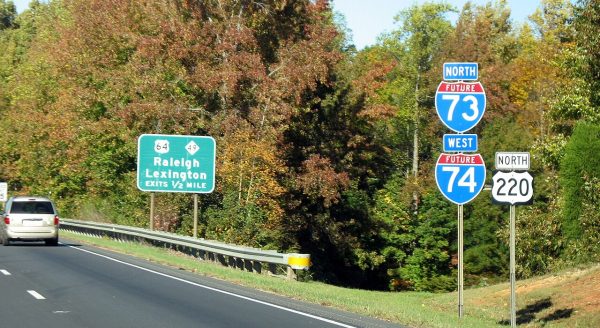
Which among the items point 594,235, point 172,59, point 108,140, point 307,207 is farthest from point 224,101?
point 594,235

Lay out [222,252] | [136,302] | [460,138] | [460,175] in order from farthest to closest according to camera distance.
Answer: [222,252]
[136,302]
[460,138]
[460,175]

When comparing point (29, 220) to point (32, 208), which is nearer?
point (29, 220)

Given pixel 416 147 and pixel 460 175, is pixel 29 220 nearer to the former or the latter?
pixel 460 175

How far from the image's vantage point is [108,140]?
59.5m

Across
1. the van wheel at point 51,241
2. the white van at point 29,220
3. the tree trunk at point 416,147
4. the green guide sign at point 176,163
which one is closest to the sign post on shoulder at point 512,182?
the green guide sign at point 176,163

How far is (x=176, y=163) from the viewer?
38.9 metres

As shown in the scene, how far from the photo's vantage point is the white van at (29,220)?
37406mm

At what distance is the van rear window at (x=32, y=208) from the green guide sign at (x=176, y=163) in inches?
135

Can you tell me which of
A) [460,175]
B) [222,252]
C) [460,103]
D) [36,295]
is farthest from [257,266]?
[460,103]

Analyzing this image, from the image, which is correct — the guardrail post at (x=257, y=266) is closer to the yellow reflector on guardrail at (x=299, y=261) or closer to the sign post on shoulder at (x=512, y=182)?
the yellow reflector on guardrail at (x=299, y=261)

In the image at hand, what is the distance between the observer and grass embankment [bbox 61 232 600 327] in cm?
1806

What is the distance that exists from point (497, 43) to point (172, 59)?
41.3m

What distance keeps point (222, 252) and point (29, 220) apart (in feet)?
32.9

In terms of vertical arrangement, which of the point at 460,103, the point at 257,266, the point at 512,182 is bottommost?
the point at 257,266
